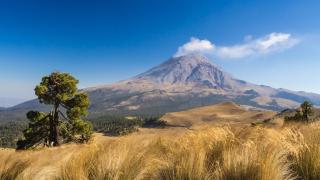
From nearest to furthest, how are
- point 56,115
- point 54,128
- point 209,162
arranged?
1. point 209,162
2. point 56,115
3. point 54,128

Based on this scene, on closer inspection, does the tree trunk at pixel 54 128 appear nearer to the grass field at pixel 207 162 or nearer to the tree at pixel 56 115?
the tree at pixel 56 115

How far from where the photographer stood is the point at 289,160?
7.35 metres

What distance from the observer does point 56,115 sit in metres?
48.6

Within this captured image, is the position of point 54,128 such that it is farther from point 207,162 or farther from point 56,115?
point 207,162

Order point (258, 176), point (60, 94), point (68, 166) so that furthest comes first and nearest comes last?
point (60, 94) < point (68, 166) < point (258, 176)

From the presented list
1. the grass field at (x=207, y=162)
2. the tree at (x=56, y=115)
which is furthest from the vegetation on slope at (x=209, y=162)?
the tree at (x=56, y=115)

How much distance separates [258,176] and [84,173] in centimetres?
355

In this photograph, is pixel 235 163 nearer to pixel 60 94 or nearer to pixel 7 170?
pixel 7 170

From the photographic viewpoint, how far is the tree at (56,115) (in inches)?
1826

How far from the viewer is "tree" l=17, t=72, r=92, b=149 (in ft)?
152

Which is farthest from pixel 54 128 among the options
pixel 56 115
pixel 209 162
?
pixel 209 162

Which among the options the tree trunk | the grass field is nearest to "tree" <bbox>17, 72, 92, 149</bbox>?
the tree trunk

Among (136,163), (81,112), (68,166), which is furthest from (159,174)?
(81,112)

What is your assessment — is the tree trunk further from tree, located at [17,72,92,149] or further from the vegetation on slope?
the vegetation on slope
